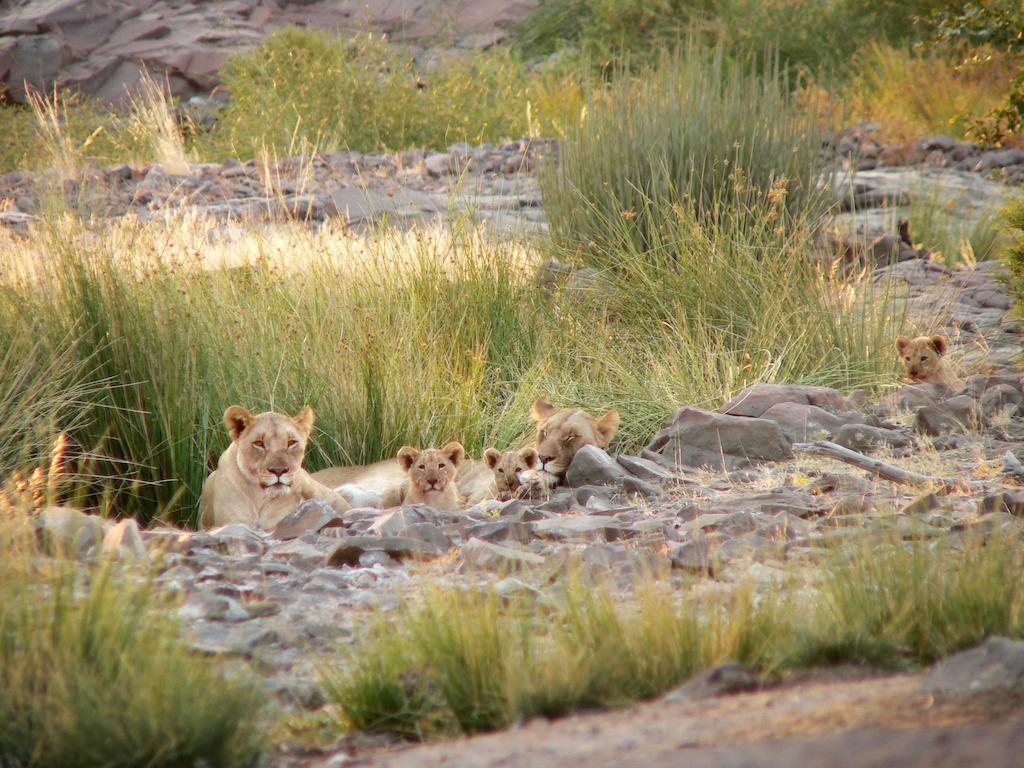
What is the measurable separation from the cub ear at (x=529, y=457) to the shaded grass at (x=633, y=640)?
2.56 metres

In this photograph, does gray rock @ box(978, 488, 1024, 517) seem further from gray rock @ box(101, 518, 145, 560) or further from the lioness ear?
gray rock @ box(101, 518, 145, 560)

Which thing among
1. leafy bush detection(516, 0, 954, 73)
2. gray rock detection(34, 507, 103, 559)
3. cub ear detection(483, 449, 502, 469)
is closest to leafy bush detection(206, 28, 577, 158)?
leafy bush detection(516, 0, 954, 73)

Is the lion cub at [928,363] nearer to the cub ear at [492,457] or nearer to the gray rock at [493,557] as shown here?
the cub ear at [492,457]

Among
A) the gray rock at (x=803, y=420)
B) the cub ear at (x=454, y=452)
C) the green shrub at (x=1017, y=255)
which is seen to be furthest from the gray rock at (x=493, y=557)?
the green shrub at (x=1017, y=255)

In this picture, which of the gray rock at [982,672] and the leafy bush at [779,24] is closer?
the gray rock at [982,672]

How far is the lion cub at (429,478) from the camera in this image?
5766mm

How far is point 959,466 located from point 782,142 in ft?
16.4

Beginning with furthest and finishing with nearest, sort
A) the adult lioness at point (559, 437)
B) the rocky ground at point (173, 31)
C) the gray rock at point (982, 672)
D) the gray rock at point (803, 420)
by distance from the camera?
the rocky ground at point (173, 31), the gray rock at point (803, 420), the adult lioness at point (559, 437), the gray rock at point (982, 672)

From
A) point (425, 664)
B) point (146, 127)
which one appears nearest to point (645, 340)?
point (425, 664)

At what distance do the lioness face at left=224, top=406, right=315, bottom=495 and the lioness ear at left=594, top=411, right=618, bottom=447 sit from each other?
1.62 metres

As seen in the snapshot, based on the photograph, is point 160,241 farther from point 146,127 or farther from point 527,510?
point 146,127

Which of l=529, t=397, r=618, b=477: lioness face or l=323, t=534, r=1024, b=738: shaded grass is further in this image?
l=529, t=397, r=618, b=477: lioness face

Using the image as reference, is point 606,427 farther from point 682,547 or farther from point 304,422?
point 682,547

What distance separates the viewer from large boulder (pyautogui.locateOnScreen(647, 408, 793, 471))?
6.09 metres
